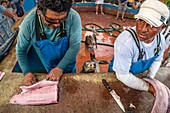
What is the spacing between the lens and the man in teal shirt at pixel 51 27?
5.65ft

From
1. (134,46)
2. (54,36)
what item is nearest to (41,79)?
(54,36)

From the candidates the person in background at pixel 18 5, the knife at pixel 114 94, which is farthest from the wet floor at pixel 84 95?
the person in background at pixel 18 5

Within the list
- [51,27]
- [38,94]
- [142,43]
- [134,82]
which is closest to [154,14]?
[142,43]

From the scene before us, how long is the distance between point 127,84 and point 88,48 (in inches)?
140

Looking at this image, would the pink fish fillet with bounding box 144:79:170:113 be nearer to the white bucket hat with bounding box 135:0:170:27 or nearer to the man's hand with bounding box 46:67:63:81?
the white bucket hat with bounding box 135:0:170:27

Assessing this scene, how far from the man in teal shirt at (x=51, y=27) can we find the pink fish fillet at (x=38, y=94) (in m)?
0.09

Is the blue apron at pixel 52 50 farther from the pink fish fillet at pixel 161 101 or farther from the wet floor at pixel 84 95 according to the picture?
the pink fish fillet at pixel 161 101

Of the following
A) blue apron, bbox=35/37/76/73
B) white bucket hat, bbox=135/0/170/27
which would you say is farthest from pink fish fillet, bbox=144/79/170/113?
blue apron, bbox=35/37/76/73

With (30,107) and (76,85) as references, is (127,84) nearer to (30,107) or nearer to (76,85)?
(76,85)

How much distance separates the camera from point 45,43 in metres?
2.06

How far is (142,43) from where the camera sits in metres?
1.77

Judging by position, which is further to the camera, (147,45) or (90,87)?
(90,87)

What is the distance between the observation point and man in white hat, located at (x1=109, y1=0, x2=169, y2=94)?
5.29 feet

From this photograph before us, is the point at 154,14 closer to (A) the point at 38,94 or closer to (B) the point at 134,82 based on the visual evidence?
(B) the point at 134,82
